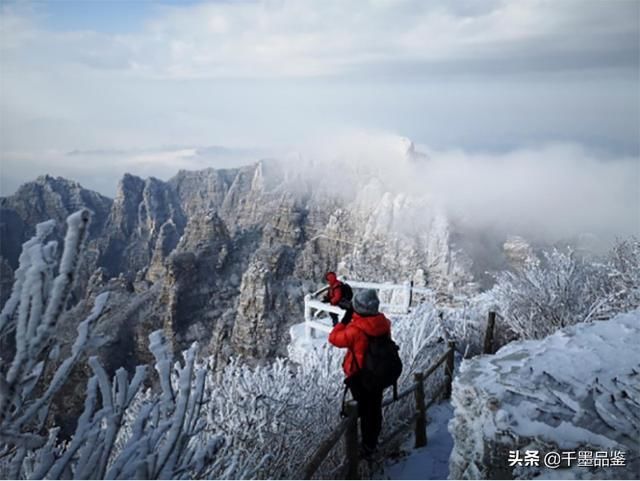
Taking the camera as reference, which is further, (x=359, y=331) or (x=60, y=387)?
(x=359, y=331)

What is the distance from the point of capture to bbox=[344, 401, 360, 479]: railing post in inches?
160

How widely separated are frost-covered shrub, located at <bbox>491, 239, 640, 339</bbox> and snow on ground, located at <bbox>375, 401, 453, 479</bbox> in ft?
12.3

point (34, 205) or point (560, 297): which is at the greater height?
point (34, 205)

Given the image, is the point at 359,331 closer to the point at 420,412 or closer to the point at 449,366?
the point at 420,412

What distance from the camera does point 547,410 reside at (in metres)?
3.84

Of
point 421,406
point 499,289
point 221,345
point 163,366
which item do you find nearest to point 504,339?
point 499,289

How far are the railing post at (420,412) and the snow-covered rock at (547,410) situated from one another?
130cm

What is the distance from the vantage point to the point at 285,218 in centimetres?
6650

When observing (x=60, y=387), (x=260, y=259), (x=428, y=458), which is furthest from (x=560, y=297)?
(x=260, y=259)

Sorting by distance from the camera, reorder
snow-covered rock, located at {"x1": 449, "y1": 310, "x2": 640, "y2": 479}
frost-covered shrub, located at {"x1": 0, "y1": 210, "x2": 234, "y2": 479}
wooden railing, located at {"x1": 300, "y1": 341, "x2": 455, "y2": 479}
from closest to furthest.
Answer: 1. frost-covered shrub, located at {"x1": 0, "y1": 210, "x2": 234, "y2": 479}
2. wooden railing, located at {"x1": 300, "y1": 341, "x2": 455, "y2": 479}
3. snow-covered rock, located at {"x1": 449, "y1": 310, "x2": 640, "y2": 479}

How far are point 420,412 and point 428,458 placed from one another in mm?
506

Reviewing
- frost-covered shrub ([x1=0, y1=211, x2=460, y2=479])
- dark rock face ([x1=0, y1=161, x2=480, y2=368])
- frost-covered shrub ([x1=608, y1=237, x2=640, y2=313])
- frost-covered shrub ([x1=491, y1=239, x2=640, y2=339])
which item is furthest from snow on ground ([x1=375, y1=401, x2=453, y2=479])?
dark rock face ([x1=0, y1=161, x2=480, y2=368])

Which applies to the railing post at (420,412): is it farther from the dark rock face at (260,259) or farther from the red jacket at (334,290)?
the dark rock face at (260,259)

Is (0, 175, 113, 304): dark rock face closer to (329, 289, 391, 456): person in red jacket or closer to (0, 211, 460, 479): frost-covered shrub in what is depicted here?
(329, 289, 391, 456): person in red jacket
